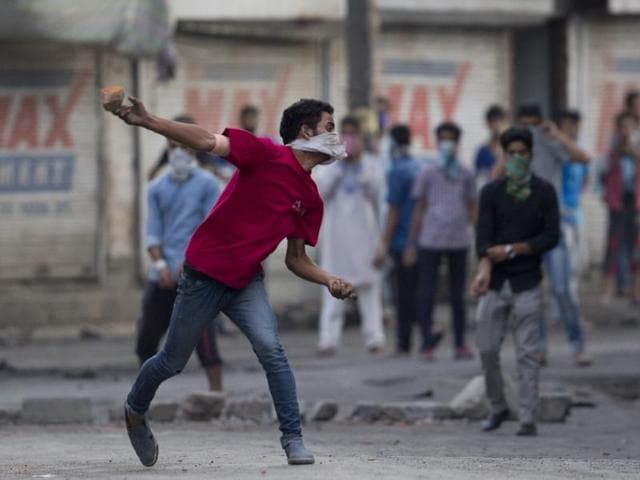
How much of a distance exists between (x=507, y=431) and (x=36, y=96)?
815 cm

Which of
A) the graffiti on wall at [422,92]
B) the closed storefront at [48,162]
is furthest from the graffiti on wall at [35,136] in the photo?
the graffiti on wall at [422,92]

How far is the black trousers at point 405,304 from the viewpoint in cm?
1536

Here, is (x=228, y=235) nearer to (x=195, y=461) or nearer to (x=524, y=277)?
(x=195, y=461)

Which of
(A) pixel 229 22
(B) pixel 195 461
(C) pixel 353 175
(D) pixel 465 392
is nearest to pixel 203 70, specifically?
(A) pixel 229 22

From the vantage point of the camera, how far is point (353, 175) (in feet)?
49.8

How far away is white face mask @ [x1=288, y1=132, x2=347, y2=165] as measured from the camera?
28.0 ft

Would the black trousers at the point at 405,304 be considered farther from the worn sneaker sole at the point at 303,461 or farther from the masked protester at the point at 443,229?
the worn sneaker sole at the point at 303,461

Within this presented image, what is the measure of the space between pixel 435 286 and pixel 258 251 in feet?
21.4

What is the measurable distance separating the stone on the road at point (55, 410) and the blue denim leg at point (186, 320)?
3026 millimetres

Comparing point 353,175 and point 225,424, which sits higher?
point 353,175

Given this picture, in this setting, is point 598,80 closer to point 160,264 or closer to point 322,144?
point 160,264

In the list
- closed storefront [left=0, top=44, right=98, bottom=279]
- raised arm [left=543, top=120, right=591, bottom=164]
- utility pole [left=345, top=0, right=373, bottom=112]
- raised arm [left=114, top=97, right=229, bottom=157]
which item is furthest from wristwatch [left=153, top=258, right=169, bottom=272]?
closed storefront [left=0, top=44, right=98, bottom=279]

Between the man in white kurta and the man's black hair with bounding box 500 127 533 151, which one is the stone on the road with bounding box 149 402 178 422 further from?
the man in white kurta

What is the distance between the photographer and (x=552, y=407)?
38.5ft
